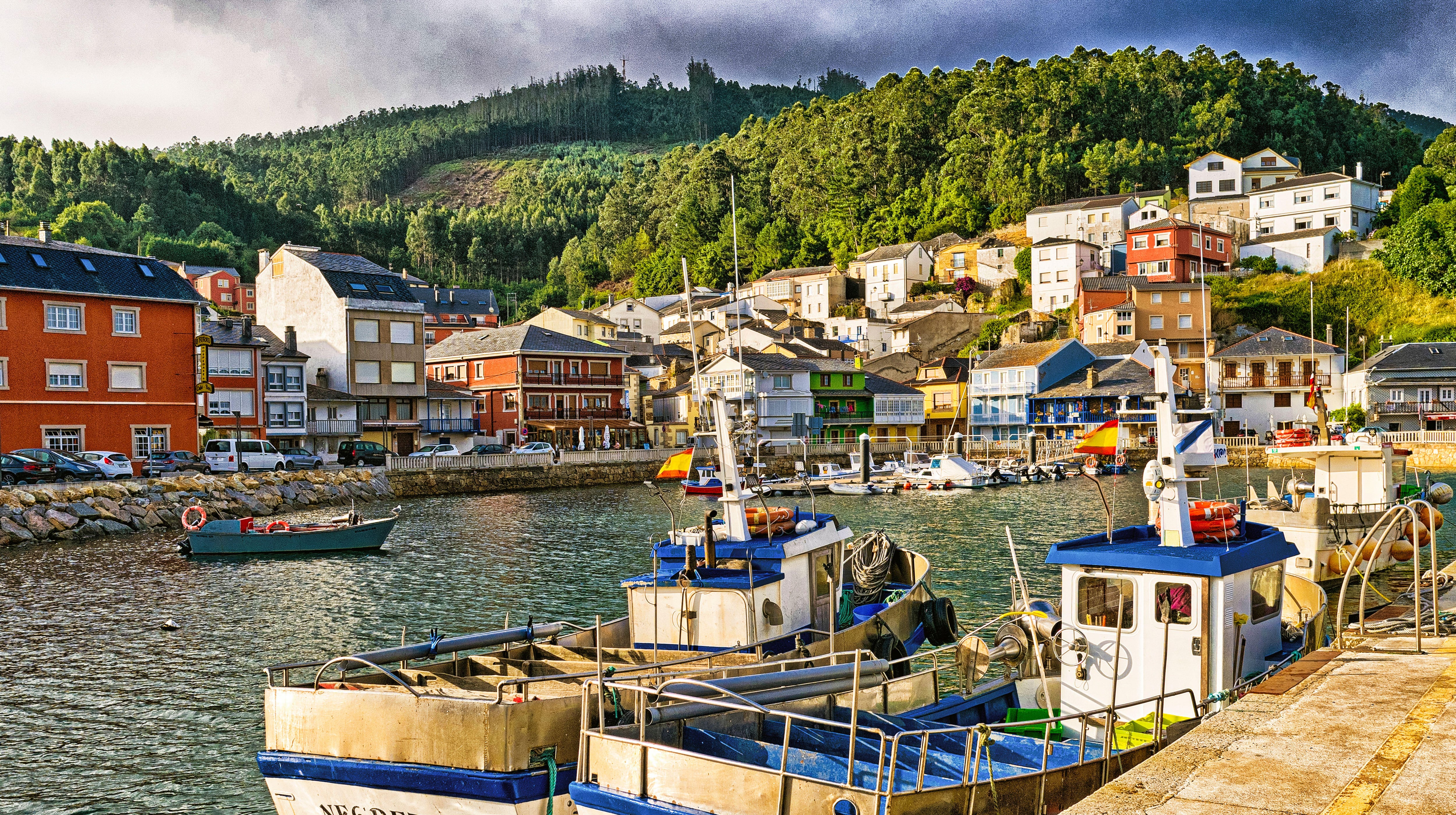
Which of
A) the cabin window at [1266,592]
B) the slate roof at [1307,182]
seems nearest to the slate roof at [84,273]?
the cabin window at [1266,592]

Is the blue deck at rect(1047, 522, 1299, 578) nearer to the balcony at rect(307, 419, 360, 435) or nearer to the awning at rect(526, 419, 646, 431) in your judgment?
the balcony at rect(307, 419, 360, 435)

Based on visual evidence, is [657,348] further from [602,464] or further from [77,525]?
[77,525]

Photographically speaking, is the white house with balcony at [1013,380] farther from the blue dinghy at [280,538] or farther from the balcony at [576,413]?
the blue dinghy at [280,538]

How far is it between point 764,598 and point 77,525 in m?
35.8

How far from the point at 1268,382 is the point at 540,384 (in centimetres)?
5327

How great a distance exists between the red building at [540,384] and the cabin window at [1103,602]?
209ft

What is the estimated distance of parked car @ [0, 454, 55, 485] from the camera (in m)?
43.2

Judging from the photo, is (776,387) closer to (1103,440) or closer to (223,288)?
(1103,440)

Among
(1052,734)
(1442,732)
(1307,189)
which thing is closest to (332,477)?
(1052,734)

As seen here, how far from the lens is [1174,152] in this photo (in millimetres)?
124938

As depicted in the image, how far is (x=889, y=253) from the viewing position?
117 metres

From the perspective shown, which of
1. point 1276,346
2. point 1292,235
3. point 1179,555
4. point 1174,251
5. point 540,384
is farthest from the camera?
point 1292,235

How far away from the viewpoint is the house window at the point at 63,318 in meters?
47.8

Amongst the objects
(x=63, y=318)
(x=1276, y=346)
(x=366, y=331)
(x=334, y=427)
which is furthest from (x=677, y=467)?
(x=1276, y=346)
